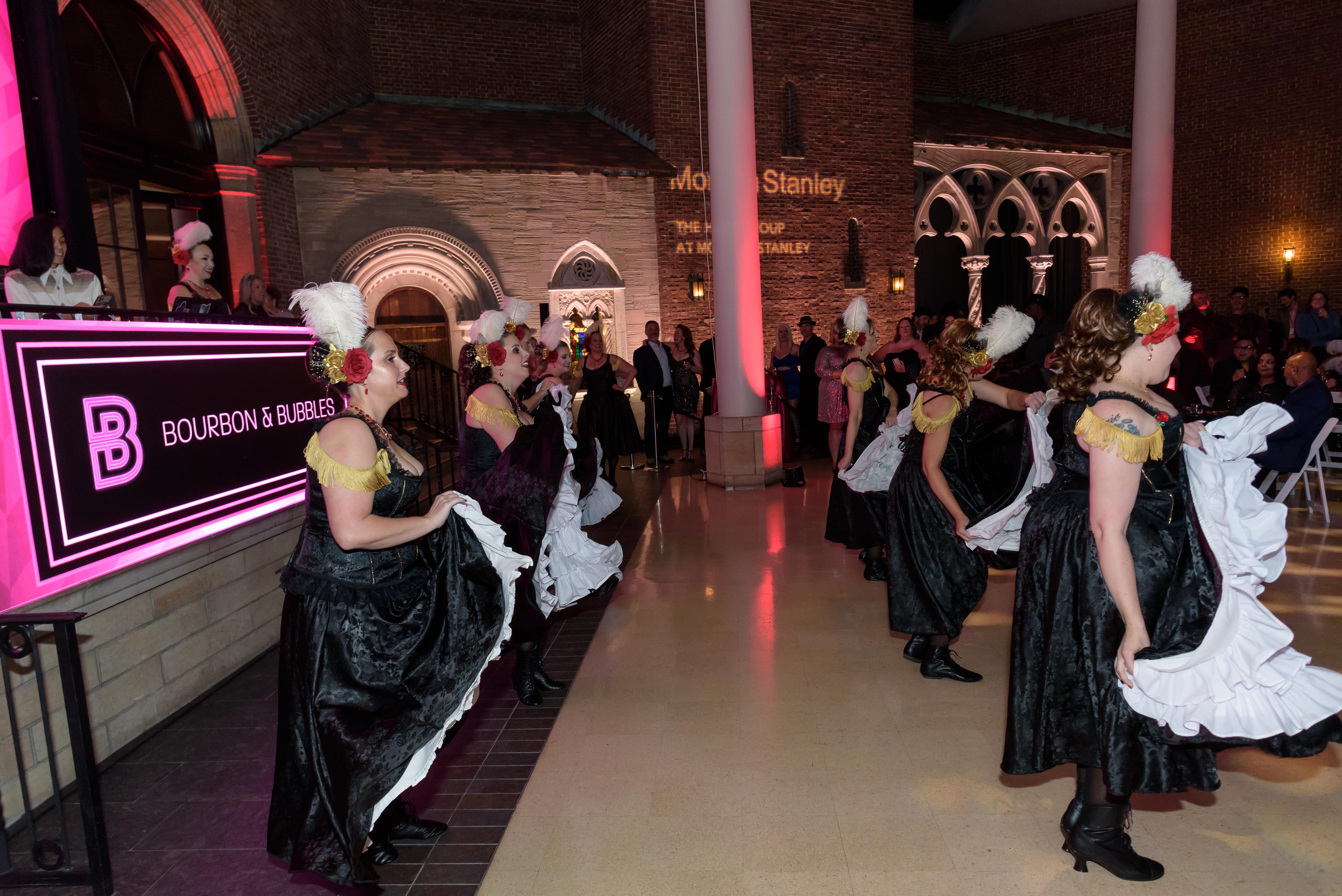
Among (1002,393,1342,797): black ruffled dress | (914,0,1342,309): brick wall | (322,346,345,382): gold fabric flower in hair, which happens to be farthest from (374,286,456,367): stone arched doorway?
(914,0,1342,309): brick wall

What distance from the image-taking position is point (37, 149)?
5.94 m

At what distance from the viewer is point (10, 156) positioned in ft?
19.0

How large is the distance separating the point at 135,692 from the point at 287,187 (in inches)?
343

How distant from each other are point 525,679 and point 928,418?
2.28 m

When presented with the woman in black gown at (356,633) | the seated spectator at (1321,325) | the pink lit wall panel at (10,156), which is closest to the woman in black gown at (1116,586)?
the woman in black gown at (356,633)

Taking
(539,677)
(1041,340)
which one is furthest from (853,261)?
(539,677)

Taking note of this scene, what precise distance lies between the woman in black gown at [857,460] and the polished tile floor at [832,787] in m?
0.57

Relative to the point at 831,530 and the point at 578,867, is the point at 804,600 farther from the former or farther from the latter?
the point at 578,867

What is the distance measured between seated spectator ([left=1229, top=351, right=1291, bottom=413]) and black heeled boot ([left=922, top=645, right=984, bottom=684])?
4.14m

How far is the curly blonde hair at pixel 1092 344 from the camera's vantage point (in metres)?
2.40

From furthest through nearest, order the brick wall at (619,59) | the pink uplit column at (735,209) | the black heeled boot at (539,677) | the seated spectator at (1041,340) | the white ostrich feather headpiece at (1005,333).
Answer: the brick wall at (619,59)
the pink uplit column at (735,209)
the seated spectator at (1041,340)
the black heeled boot at (539,677)
the white ostrich feather headpiece at (1005,333)

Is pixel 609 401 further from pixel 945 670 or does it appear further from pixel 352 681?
pixel 352 681

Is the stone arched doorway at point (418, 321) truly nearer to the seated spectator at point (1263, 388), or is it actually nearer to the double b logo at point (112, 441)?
the double b logo at point (112, 441)

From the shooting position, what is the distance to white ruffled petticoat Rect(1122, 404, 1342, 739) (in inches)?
87.1
